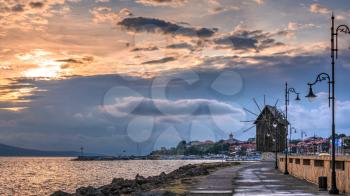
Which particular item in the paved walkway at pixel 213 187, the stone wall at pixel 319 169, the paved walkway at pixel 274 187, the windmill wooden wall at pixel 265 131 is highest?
the windmill wooden wall at pixel 265 131

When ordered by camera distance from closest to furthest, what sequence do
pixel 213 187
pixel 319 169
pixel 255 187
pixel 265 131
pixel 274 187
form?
1. pixel 274 187
2. pixel 255 187
3. pixel 213 187
4. pixel 319 169
5. pixel 265 131

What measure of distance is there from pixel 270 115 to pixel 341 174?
14391 centimetres

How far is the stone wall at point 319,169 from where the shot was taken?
116 ft

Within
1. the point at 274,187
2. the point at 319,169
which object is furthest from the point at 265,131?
the point at 274,187

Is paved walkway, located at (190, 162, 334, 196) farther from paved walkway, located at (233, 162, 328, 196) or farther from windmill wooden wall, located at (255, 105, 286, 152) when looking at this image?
windmill wooden wall, located at (255, 105, 286, 152)

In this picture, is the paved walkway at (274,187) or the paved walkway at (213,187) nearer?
the paved walkway at (274,187)

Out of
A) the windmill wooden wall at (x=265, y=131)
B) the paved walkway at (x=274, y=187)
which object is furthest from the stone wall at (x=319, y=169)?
the windmill wooden wall at (x=265, y=131)

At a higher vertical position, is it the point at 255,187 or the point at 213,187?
the point at 255,187

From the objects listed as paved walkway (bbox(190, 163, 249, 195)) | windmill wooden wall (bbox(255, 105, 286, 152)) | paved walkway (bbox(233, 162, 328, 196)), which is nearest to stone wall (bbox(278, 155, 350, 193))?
paved walkway (bbox(233, 162, 328, 196))

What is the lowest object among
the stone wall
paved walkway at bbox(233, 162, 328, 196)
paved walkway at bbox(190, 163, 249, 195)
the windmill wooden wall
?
paved walkway at bbox(190, 163, 249, 195)

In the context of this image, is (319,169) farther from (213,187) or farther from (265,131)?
(265,131)

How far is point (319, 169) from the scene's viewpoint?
148 ft

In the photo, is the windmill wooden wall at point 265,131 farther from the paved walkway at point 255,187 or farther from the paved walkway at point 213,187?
the paved walkway at point 255,187

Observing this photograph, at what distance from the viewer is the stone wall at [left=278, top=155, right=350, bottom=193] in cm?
3538
